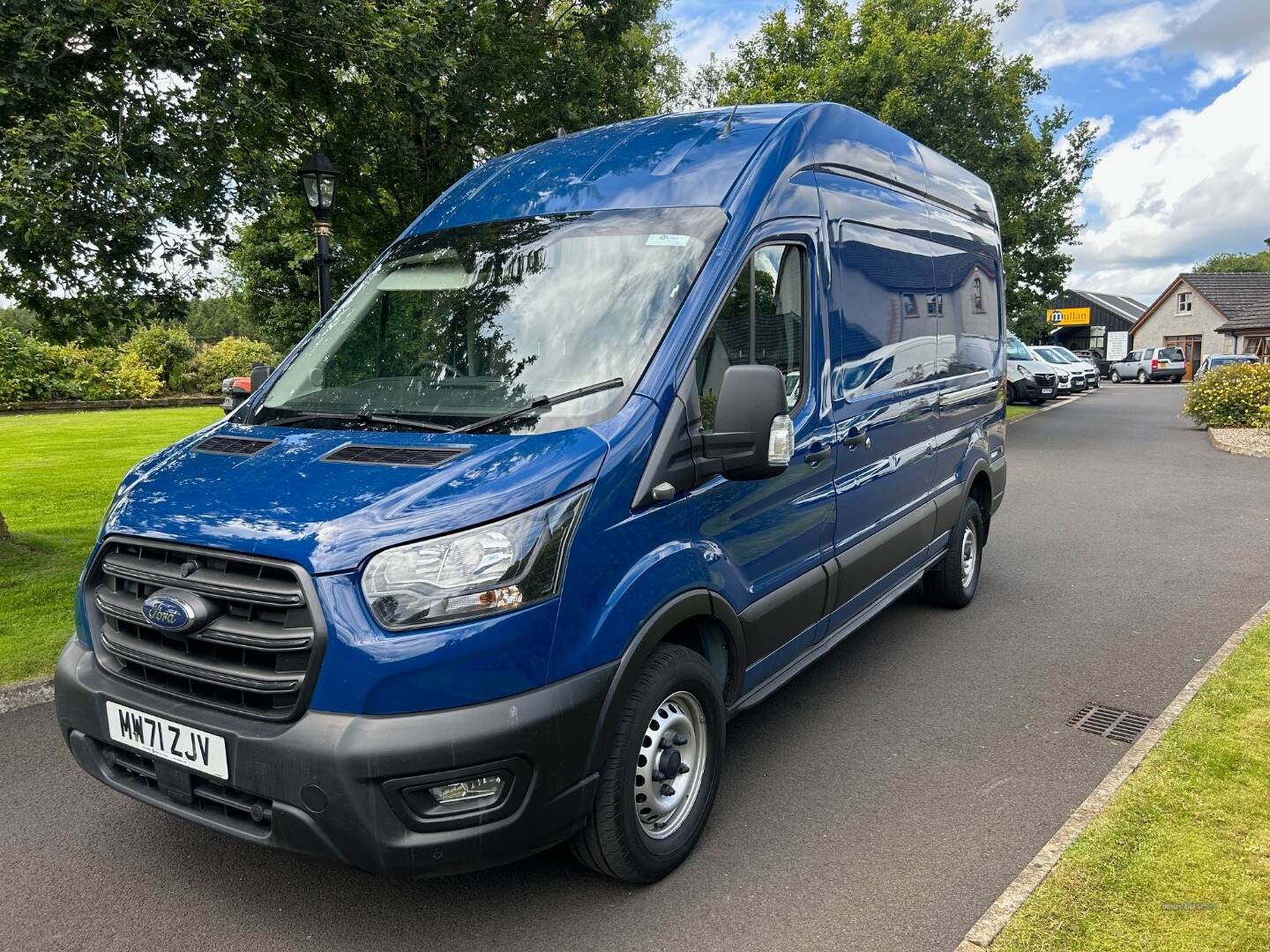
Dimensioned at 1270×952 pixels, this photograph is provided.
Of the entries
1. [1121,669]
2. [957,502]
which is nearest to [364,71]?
[957,502]

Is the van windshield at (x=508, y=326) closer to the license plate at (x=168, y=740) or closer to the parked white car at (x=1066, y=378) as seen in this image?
the license plate at (x=168, y=740)

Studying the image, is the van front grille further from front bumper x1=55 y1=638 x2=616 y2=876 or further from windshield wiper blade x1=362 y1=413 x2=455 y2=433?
windshield wiper blade x1=362 y1=413 x2=455 y2=433

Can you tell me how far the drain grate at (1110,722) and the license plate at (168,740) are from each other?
12.7ft

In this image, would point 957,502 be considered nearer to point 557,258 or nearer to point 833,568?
point 833,568

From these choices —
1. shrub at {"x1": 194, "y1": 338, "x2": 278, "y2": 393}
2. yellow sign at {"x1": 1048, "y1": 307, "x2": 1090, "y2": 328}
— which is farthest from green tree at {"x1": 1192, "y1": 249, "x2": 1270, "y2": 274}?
shrub at {"x1": 194, "y1": 338, "x2": 278, "y2": 393}

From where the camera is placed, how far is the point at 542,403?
2998 mm

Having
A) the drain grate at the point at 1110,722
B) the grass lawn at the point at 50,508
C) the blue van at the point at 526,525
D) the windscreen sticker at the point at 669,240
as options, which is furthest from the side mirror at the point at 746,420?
the grass lawn at the point at 50,508

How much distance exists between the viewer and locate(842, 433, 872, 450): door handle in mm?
4152

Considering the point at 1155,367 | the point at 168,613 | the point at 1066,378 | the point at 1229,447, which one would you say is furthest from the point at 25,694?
the point at 1155,367

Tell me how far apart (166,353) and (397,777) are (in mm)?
33717

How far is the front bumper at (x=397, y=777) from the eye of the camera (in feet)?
7.89

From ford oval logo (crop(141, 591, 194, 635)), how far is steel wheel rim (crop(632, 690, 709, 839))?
1.43m

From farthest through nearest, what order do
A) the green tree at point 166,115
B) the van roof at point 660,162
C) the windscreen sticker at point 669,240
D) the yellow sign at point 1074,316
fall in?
the yellow sign at point 1074,316 → the green tree at point 166,115 → the van roof at point 660,162 → the windscreen sticker at point 669,240

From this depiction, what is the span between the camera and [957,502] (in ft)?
19.7
